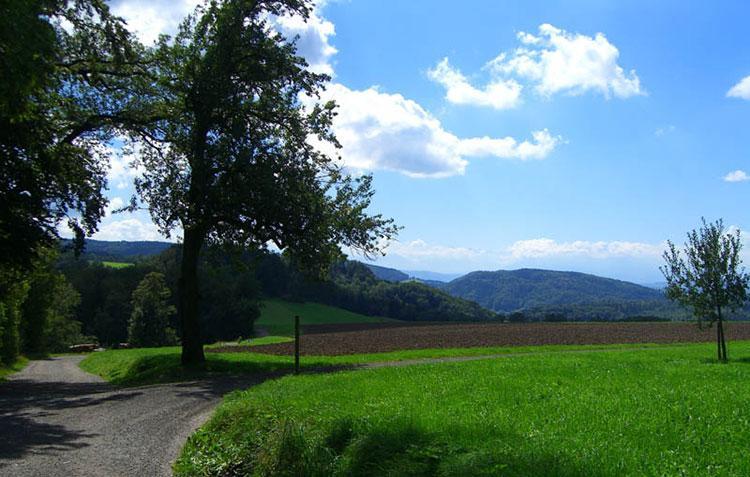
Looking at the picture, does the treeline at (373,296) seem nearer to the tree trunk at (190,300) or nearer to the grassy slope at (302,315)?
the grassy slope at (302,315)

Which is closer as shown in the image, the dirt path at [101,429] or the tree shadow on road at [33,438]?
the dirt path at [101,429]

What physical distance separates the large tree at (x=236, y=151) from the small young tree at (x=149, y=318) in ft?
164

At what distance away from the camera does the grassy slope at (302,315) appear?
4208 inches

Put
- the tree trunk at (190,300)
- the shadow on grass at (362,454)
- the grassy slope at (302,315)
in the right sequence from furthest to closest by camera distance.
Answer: the grassy slope at (302,315) < the tree trunk at (190,300) < the shadow on grass at (362,454)

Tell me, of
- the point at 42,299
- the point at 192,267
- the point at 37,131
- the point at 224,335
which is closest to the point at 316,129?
the point at 192,267

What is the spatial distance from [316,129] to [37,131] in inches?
445

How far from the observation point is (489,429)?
26.5 feet

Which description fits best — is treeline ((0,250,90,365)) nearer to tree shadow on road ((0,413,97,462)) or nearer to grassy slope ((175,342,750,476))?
tree shadow on road ((0,413,97,462))

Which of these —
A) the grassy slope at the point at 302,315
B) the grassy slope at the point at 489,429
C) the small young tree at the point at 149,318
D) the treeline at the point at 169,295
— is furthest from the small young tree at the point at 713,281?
the grassy slope at the point at 302,315

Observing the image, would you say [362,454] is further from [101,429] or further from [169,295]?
[169,295]

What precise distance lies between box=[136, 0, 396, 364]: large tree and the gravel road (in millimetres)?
7713

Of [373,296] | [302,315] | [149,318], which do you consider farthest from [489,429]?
[373,296]

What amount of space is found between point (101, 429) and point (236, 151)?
46.1 ft

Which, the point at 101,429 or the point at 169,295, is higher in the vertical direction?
the point at 169,295
